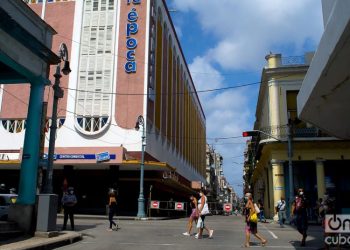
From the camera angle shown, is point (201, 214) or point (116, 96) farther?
point (116, 96)

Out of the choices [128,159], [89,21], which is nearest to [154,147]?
[128,159]

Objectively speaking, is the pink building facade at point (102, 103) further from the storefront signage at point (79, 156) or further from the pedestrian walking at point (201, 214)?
the pedestrian walking at point (201, 214)

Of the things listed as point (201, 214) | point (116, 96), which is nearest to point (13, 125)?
point (116, 96)

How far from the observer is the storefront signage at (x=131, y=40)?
37.0 m

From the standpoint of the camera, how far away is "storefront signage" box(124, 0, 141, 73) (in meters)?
37.0

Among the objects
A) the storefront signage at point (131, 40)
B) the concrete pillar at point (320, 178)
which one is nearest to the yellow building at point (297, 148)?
the concrete pillar at point (320, 178)

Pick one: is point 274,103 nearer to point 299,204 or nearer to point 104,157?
point 104,157

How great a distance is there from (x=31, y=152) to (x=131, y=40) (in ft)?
78.9

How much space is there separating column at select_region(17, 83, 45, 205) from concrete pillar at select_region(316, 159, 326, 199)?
2146 cm

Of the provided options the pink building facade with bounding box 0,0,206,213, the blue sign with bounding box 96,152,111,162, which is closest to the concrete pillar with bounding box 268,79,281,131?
the pink building facade with bounding box 0,0,206,213

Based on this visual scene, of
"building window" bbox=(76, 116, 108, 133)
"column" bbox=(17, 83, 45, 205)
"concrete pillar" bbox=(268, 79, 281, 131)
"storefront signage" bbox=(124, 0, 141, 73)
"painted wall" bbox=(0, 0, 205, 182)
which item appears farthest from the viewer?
"storefront signage" bbox=(124, 0, 141, 73)

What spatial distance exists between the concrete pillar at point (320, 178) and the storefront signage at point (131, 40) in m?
16.8

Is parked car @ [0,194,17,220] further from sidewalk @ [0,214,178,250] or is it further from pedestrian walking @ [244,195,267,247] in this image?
pedestrian walking @ [244,195,267,247]

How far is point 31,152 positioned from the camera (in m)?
14.8
